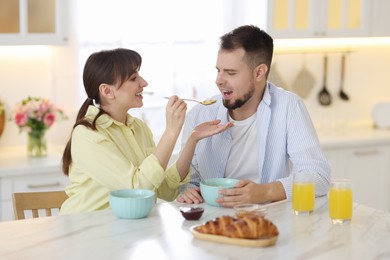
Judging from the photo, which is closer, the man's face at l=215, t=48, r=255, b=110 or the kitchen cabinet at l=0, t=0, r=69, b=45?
the man's face at l=215, t=48, r=255, b=110

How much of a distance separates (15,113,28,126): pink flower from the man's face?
1.52 m

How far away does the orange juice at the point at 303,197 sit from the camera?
2.54 m

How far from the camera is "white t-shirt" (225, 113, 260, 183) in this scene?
10.2 ft

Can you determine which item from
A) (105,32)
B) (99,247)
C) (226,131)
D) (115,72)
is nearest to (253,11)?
(105,32)

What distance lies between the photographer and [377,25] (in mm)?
5215

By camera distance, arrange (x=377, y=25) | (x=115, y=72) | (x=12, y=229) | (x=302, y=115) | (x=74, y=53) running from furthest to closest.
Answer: (x=377, y=25)
(x=74, y=53)
(x=302, y=115)
(x=115, y=72)
(x=12, y=229)

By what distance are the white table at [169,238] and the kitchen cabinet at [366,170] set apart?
7.83ft

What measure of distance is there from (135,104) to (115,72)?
146mm

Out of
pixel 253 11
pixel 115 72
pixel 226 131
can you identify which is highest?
pixel 253 11

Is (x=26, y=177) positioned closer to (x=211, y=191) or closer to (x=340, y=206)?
(x=211, y=191)

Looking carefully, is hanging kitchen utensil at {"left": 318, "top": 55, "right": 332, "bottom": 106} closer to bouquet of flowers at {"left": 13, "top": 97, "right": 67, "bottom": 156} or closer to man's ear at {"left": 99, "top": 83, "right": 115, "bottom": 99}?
bouquet of flowers at {"left": 13, "top": 97, "right": 67, "bottom": 156}

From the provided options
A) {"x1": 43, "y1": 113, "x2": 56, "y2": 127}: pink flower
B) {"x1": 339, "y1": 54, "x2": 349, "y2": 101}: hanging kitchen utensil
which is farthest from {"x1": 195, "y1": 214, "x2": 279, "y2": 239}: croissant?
{"x1": 339, "y1": 54, "x2": 349, "y2": 101}: hanging kitchen utensil

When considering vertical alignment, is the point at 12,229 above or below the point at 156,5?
below

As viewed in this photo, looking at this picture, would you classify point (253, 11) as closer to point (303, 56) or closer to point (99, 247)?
point (303, 56)
